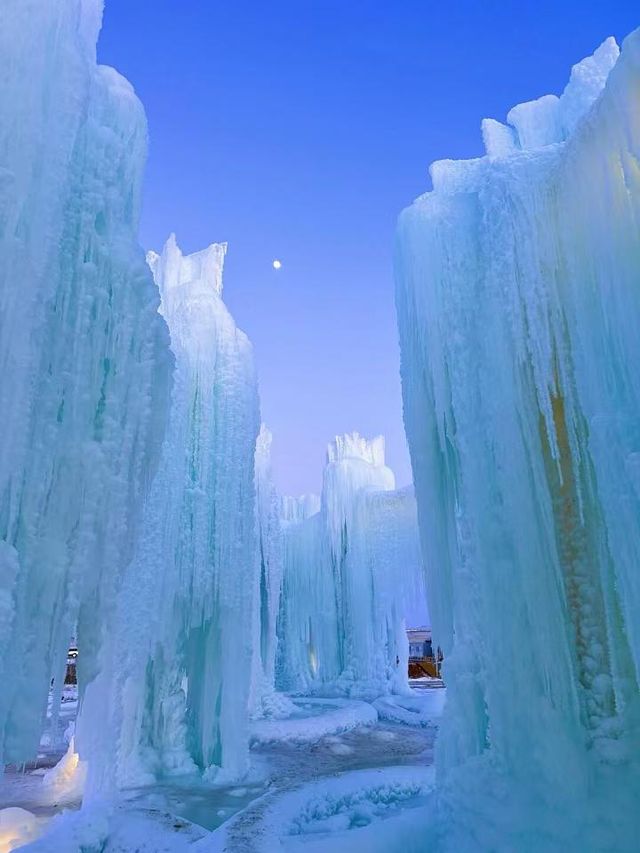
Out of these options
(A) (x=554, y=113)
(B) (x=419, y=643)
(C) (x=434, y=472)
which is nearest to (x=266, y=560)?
(C) (x=434, y=472)

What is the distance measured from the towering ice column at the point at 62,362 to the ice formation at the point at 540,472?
2.93 metres

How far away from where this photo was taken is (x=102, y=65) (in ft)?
18.0

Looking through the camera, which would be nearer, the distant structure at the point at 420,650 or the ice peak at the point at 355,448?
the ice peak at the point at 355,448

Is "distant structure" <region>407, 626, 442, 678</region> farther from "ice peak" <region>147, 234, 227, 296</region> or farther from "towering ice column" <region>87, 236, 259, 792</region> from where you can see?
"ice peak" <region>147, 234, 227, 296</region>

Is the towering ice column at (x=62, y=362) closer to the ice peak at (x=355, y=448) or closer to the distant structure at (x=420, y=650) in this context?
the ice peak at (x=355, y=448)

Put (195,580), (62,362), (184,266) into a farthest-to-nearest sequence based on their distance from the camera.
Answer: (184,266), (195,580), (62,362)

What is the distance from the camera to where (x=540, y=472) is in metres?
5.06

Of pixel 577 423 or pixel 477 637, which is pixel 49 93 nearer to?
pixel 577 423

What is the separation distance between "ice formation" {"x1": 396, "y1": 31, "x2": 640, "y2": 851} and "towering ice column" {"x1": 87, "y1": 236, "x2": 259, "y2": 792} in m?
4.09

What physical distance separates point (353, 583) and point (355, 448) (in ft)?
17.6

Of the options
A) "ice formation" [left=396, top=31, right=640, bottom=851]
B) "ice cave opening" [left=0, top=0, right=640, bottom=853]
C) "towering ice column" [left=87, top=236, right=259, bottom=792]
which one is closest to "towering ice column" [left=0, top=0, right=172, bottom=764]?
"ice cave opening" [left=0, top=0, right=640, bottom=853]

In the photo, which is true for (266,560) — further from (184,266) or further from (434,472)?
(434,472)

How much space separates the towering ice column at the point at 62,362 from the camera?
11.5 ft

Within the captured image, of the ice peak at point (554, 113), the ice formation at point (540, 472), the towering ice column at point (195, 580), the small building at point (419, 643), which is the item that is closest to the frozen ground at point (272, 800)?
the towering ice column at point (195, 580)
